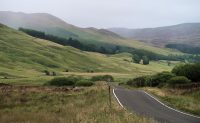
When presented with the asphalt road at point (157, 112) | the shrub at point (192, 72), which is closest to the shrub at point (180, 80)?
the shrub at point (192, 72)

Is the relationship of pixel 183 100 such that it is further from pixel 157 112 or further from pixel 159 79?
pixel 159 79

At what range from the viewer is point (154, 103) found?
1486 inches

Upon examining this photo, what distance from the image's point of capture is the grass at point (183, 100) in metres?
33.4

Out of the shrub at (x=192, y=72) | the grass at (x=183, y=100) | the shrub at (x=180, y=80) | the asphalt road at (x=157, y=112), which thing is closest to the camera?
the asphalt road at (x=157, y=112)

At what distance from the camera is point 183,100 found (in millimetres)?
38469

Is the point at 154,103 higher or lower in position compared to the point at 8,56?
lower

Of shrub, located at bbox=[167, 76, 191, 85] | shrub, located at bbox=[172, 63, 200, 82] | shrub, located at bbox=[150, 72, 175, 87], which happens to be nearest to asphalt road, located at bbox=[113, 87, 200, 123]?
shrub, located at bbox=[167, 76, 191, 85]

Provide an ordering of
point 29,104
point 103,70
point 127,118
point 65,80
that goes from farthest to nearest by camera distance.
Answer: point 103,70 → point 65,80 → point 29,104 → point 127,118

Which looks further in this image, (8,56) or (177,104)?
(8,56)

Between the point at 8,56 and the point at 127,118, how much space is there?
159m

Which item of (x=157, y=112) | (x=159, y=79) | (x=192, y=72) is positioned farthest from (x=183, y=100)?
(x=159, y=79)

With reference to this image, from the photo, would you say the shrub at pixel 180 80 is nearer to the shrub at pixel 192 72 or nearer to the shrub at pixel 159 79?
the shrub at pixel 192 72

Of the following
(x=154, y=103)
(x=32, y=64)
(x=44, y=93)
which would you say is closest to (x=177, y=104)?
(x=154, y=103)

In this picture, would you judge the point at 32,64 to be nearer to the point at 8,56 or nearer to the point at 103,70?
the point at 8,56
